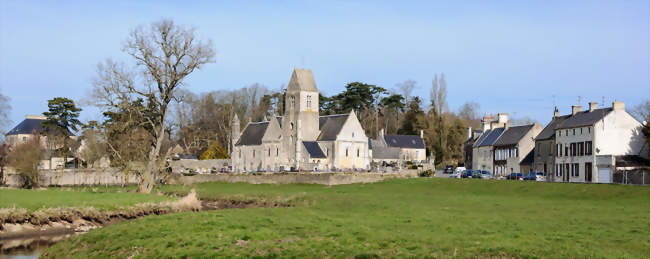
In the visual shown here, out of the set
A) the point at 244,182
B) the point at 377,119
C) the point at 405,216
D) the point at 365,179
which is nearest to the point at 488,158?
the point at 365,179

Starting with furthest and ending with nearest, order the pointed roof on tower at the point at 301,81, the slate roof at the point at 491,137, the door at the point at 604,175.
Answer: the pointed roof on tower at the point at 301,81 < the slate roof at the point at 491,137 < the door at the point at 604,175

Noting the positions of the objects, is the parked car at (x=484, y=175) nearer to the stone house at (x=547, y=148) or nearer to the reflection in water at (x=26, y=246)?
the stone house at (x=547, y=148)

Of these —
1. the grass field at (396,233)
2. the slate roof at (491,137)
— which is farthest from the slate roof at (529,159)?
the grass field at (396,233)

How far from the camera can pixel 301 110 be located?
3706 inches

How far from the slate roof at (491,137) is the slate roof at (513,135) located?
1457mm

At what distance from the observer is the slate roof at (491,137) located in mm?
84250

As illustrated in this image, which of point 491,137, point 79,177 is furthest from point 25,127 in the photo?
point 491,137

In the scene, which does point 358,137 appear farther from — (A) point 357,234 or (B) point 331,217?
(A) point 357,234

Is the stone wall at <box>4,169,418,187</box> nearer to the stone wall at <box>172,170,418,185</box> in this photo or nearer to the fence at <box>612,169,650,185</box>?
the stone wall at <box>172,170,418,185</box>

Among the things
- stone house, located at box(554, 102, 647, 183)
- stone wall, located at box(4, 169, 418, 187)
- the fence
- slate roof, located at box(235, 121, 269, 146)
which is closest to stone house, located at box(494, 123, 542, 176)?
stone house, located at box(554, 102, 647, 183)

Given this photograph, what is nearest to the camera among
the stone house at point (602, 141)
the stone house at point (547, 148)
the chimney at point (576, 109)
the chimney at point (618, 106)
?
the stone house at point (602, 141)

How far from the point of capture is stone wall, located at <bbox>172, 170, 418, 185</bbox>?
66.5 metres

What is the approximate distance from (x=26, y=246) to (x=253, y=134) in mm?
74869

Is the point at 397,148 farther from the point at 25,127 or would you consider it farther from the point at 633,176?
the point at 25,127
